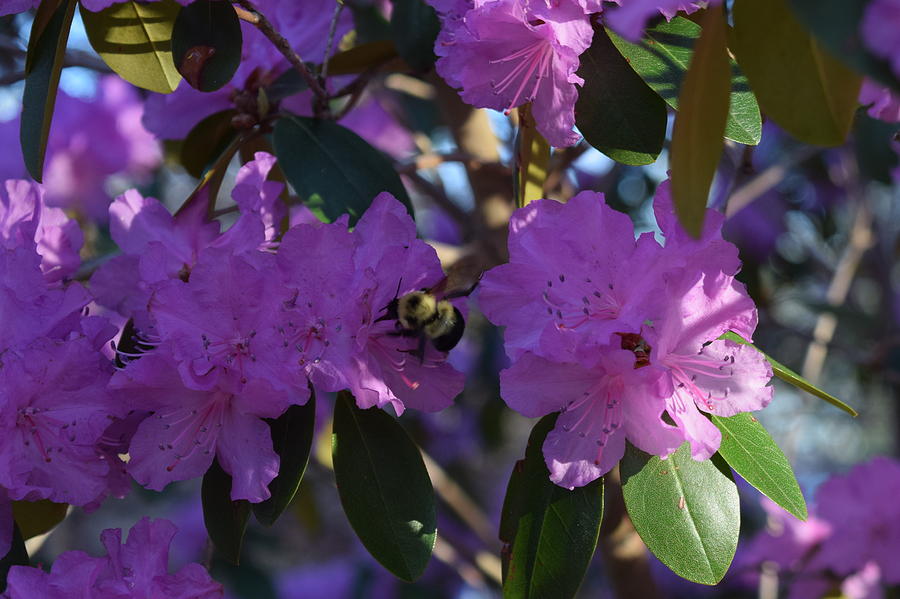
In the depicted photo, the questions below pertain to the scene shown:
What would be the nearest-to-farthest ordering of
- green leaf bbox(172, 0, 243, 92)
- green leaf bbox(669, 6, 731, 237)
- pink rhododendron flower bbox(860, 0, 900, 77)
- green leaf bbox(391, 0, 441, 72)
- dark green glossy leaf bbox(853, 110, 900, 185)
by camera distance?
1. pink rhododendron flower bbox(860, 0, 900, 77)
2. green leaf bbox(669, 6, 731, 237)
3. green leaf bbox(172, 0, 243, 92)
4. green leaf bbox(391, 0, 441, 72)
5. dark green glossy leaf bbox(853, 110, 900, 185)

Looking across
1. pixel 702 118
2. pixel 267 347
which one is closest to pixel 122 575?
pixel 267 347

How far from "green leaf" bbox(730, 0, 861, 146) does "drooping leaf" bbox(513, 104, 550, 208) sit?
34 cm

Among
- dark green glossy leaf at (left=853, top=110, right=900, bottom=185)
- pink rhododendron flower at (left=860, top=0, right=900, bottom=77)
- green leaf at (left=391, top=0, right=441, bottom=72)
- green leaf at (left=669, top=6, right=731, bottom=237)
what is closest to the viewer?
pink rhododendron flower at (left=860, top=0, right=900, bottom=77)

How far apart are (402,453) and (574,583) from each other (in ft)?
0.81

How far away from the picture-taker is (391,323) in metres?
1.11

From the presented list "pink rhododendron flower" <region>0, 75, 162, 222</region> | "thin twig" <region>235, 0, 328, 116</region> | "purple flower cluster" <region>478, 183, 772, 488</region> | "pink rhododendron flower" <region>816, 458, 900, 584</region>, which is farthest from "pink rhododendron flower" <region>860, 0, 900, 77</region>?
"pink rhododendron flower" <region>0, 75, 162, 222</region>

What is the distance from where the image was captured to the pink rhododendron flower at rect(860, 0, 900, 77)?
2.14ft

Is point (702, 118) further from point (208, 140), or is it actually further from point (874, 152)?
point (874, 152)

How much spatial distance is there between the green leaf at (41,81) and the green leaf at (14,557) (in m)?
0.43

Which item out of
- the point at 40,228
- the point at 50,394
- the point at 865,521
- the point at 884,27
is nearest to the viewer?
the point at 884,27

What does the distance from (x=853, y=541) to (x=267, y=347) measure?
1380 millimetres

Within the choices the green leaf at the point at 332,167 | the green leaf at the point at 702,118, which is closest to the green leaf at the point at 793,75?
the green leaf at the point at 702,118

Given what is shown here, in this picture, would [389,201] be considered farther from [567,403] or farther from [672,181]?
[672,181]

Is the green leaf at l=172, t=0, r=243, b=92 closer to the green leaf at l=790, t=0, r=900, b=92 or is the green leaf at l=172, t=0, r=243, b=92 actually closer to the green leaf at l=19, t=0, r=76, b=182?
the green leaf at l=19, t=0, r=76, b=182
